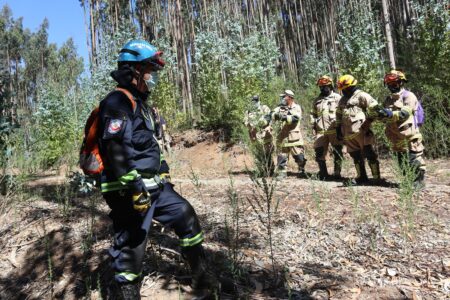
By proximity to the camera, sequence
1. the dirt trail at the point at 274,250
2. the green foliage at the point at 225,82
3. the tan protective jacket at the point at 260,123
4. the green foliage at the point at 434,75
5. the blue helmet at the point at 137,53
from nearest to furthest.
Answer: the blue helmet at the point at 137,53 < the dirt trail at the point at 274,250 < the tan protective jacket at the point at 260,123 < the green foliage at the point at 434,75 < the green foliage at the point at 225,82

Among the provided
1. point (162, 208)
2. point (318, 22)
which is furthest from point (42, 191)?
point (318, 22)

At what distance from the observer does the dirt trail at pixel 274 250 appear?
296cm

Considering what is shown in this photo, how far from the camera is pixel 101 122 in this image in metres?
2.42

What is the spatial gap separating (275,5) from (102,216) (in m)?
29.7

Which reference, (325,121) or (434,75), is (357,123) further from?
(434,75)

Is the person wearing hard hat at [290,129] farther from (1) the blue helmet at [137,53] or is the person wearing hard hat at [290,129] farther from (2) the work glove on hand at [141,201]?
(2) the work glove on hand at [141,201]

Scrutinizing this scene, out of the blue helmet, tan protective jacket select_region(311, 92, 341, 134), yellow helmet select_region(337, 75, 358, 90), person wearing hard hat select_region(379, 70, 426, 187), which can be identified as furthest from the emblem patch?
tan protective jacket select_region(311, 92, 341, 134)

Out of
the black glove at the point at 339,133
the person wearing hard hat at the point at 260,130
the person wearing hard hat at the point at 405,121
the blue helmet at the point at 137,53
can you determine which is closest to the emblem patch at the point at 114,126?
the blue helmet at the point at 137,53

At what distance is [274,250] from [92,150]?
6.76 feet

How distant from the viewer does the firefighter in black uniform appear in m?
2.34

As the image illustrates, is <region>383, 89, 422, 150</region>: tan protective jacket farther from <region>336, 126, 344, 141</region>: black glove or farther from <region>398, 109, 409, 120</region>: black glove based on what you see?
<region>336, 126, 344, 141</region>: black glove

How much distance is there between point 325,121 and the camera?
23.7 feet

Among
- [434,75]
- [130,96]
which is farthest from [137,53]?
[434,75]

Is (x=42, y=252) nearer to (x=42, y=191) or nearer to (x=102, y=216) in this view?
(x=102, y=216)
